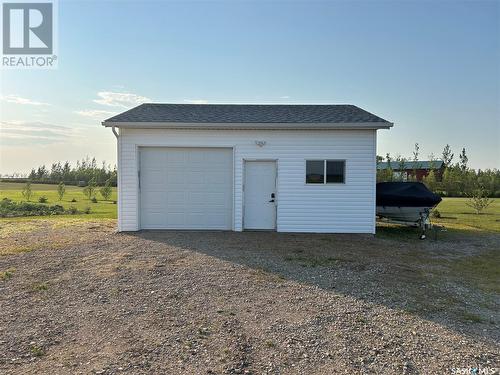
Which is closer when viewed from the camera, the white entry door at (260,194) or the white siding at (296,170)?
the white siding at (296,170)

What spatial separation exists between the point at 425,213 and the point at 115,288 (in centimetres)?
965

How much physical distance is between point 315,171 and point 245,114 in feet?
9.93

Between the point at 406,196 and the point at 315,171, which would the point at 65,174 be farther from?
the point at 406,196

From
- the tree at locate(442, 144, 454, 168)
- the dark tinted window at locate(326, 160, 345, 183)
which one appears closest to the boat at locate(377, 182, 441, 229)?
the dark tinted window at locate(326, 160, 345, 183)

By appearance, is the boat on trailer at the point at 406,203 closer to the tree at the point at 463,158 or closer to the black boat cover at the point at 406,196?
the black boat cover at the point at 406,196

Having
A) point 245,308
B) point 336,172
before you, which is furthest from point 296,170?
point 245,308

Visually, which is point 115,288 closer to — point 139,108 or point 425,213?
point 139,108

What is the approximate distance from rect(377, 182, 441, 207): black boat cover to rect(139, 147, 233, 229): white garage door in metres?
5.31

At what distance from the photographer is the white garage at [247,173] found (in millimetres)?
10383

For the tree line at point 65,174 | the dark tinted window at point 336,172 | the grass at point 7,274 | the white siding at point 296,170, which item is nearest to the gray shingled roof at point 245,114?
the white siding at point 296,170

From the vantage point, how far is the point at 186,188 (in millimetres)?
10617

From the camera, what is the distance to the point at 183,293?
16.4 ft

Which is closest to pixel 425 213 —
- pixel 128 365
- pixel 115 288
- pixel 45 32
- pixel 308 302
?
pixel 308 302

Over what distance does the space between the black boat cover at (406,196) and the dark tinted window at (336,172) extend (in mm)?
2182
